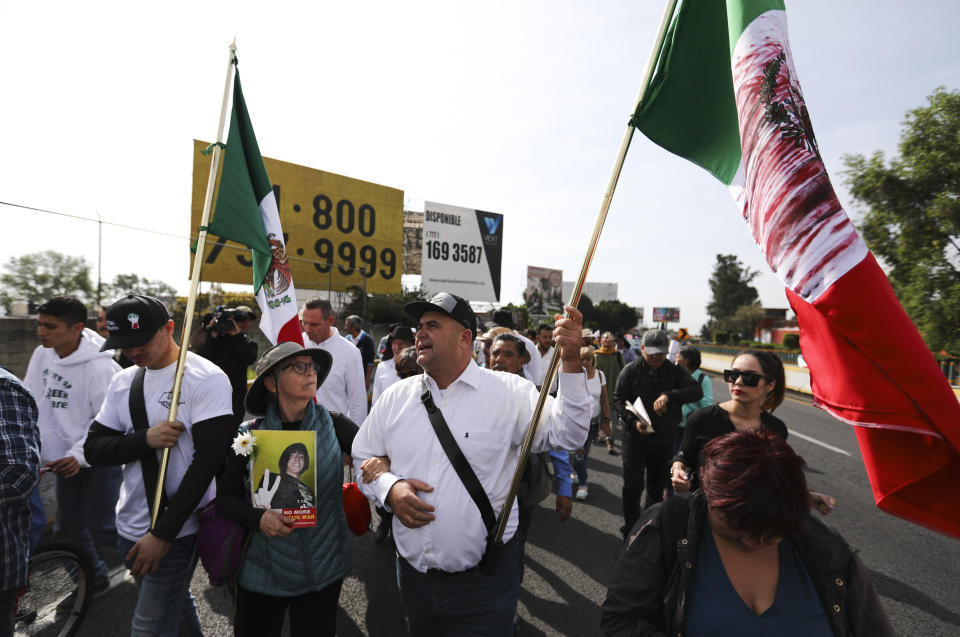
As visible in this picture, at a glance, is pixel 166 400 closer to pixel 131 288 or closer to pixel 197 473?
pixel 197 473

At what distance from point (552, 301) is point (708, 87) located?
47226 millimetres

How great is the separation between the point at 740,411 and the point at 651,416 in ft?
4.40

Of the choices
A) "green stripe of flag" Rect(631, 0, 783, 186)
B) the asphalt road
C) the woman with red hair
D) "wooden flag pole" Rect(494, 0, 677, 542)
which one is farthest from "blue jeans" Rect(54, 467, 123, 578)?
"green stripe of flag" Rect(631, 0, 783, 186)

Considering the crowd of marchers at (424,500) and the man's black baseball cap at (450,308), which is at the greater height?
the man's black baseball cap at (450,308)

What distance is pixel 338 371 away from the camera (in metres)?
4.33

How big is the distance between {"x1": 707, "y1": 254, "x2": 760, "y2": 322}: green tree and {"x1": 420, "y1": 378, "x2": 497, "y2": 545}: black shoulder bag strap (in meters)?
86.5

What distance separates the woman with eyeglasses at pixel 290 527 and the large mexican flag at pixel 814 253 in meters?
2.07

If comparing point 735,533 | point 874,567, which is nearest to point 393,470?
point 735,533

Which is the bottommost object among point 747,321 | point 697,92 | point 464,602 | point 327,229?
point 464,602

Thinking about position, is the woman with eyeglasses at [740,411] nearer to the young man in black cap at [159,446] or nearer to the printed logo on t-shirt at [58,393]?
the young man in black cap at [159,446]

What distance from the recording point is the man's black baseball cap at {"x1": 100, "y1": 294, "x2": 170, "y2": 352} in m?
2.20

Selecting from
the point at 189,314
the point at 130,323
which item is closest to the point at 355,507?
the point at 189,314

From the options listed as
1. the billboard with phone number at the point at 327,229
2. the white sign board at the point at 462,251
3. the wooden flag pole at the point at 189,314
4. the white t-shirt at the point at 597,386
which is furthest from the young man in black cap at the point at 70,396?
the white sign board at the point at 462,251

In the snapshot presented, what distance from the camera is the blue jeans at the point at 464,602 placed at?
1.97 m
